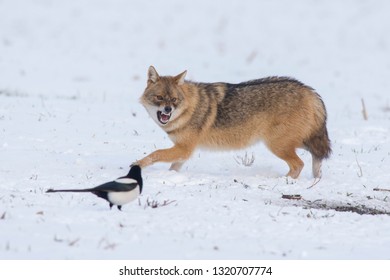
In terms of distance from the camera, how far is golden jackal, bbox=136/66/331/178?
369 inches

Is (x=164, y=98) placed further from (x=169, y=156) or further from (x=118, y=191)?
(x=118, y=191)

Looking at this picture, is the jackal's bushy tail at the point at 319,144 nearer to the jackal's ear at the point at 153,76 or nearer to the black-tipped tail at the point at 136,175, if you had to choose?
the jackal's ear at the point at 153,76

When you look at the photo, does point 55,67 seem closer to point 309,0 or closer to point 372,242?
point 309,0

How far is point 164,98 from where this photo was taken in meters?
9.24

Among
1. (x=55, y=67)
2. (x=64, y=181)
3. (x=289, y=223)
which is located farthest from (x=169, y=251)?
(x=55, y=67)

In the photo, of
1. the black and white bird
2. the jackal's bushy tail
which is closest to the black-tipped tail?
the black and white bird

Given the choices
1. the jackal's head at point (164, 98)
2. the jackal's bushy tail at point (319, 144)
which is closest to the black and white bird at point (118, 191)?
the jackal's head at point (164, 98)

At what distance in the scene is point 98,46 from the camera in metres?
23.4

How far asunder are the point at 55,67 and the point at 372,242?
1478 centimetres

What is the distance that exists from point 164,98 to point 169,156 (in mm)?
759

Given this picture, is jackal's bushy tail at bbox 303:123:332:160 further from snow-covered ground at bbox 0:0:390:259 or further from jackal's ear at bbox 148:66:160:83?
jackal's ear at bbox 148:66:160:83

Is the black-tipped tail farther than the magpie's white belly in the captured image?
Yes

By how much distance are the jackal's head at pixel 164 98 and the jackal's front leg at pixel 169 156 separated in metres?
0.38

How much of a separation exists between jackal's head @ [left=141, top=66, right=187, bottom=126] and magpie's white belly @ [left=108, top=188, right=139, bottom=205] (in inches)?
96.5
